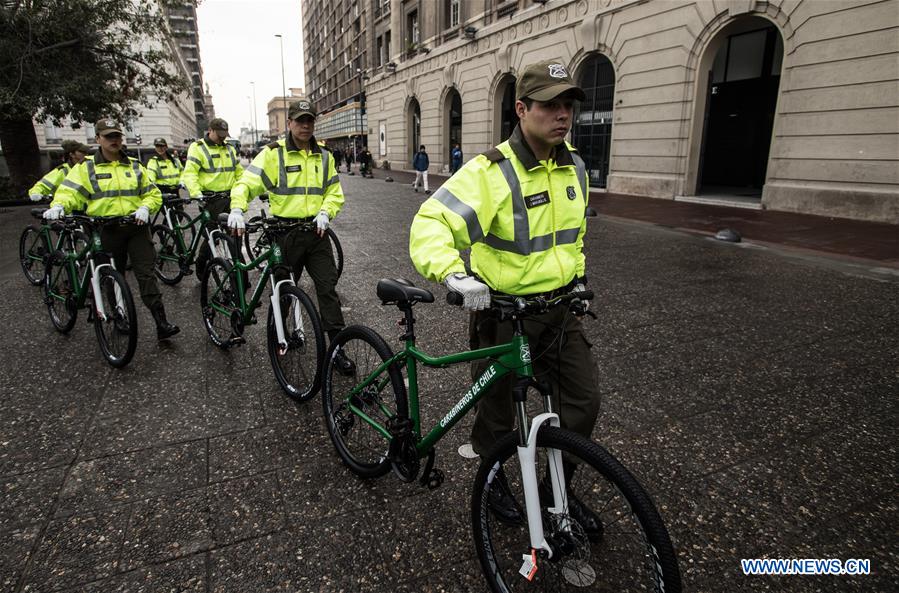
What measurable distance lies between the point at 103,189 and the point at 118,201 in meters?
0.15

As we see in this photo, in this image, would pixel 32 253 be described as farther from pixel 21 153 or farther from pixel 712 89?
pixel 712 89

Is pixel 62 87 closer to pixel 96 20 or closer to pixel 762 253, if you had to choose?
pixel 96 20

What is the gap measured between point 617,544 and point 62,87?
1851cm

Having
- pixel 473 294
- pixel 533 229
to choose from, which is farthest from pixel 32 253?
pixel 473 294

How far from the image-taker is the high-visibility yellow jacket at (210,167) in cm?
743

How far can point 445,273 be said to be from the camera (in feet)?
6.35

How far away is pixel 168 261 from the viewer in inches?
289

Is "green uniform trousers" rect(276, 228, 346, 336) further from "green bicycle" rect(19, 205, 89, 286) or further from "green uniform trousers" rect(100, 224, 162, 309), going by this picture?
"green bicycle" rect(19, 205, 89, 286)

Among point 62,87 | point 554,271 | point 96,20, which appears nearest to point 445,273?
point 554,271

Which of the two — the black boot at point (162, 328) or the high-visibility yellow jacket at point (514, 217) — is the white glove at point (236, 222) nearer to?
the black boot at point (162, 328)

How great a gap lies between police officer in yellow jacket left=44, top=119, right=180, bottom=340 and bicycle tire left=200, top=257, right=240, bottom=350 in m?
0.40

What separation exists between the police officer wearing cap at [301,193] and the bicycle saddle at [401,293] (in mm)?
2182

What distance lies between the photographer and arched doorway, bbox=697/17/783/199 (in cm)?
1650

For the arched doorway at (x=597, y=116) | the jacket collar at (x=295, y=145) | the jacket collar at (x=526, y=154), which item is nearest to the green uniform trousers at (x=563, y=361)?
the jacket collar at (x=526, y=154)
